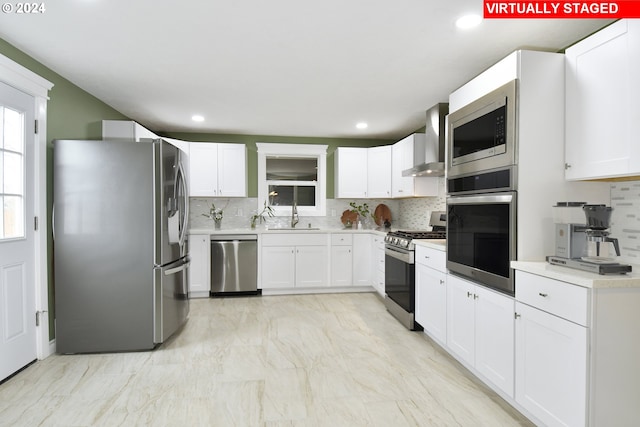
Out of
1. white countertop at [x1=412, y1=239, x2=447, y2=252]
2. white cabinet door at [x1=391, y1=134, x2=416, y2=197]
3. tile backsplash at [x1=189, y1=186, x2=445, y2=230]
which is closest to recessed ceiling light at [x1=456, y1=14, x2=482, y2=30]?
white countertop at [x1=412, y1=239, x2=447, y2=252]

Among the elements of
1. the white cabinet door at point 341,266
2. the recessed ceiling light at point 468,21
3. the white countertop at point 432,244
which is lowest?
the white cabinet door at point 341,266

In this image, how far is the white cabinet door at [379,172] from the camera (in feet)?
16.4

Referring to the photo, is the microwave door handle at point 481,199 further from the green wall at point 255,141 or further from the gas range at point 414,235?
the green wall at point 255,141

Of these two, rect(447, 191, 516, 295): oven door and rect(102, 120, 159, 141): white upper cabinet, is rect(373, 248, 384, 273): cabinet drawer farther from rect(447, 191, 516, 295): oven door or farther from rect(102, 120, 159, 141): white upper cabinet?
rect(102, 120, 159, 141): white upper cabinet

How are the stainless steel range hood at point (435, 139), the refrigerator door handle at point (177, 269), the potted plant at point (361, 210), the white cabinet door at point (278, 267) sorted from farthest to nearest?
the potted plant at point (361, 210) → the white cabinet door at point (278, 267) → the stainless steel range hood at point (435, 139) → the refrigerator door handle at point (177, 269)

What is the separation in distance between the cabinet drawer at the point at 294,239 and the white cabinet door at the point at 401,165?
3.95 ft

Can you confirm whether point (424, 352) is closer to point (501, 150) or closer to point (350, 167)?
point (501, 150)

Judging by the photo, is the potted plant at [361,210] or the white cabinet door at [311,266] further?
the potted plant at [361,210]

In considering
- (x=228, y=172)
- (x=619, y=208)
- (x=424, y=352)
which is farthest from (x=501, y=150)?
(x=228, y=172)

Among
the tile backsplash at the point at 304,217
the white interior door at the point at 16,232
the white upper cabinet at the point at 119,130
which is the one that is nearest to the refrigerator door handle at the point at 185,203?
the white upper cabinet at the point at 119,130

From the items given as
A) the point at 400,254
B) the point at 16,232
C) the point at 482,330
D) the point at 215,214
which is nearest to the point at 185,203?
the point at 16,232

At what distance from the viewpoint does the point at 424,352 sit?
2898 millimetres

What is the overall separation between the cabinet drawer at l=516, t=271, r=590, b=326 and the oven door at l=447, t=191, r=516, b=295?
0.11 metres

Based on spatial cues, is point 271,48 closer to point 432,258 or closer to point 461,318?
point 432,258
